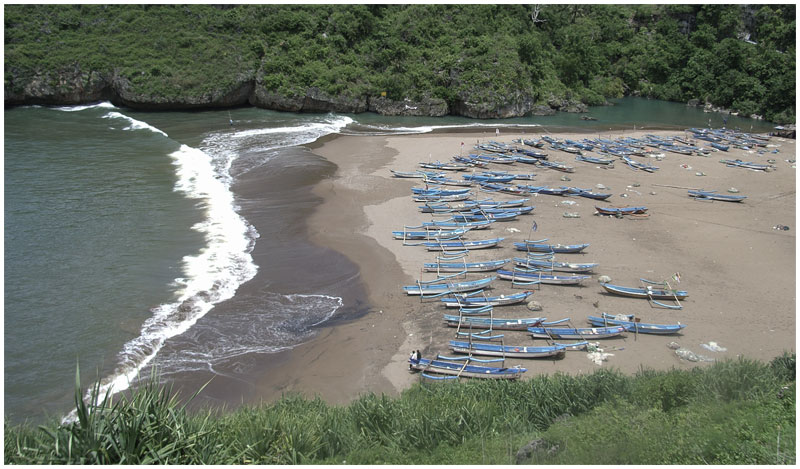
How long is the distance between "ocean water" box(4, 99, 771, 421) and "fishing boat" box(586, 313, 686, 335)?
8382 millimetres

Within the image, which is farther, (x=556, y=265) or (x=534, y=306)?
(x=556, y=265)

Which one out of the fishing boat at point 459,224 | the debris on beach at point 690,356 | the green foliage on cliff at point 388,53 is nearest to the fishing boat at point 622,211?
the fishing boat at point 459,224

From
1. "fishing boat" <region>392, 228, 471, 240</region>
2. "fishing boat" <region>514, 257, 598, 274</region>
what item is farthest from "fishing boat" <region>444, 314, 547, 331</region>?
"fishing boat" <region>392, 228, 471, 240</region>

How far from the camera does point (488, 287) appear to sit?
22.9m

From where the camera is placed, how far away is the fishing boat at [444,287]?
73.8ft

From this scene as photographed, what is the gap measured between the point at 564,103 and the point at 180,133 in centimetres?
4403

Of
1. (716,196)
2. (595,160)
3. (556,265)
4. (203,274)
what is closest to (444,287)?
(556,265)

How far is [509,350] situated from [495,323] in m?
1.67

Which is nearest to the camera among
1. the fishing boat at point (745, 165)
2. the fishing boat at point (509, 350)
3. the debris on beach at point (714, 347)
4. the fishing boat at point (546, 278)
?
the fishing boat at point (509, 350)

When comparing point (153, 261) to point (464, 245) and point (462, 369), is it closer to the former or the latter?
point (464, 245)

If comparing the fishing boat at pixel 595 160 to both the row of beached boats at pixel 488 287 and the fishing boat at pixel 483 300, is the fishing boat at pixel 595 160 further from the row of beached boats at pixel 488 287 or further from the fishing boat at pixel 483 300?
the fishing boat at pixel 483 300

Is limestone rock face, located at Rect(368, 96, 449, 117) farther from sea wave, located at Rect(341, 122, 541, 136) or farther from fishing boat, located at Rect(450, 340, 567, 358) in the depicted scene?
fishing boat, located at Rect(450, 340, 567, 358)

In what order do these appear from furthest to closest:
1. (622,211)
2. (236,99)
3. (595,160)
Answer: (236,99) < (595,160) < (622,211)

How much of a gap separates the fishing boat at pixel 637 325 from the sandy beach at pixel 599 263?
262 millimetres
